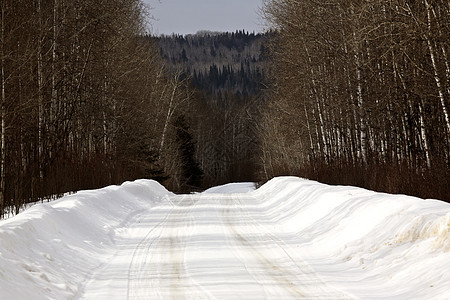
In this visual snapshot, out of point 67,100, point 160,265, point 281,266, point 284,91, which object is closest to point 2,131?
point 160,265

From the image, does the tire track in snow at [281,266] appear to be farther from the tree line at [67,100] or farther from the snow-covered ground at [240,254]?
the tree line at [67,100]

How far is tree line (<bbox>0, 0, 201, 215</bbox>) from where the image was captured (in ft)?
45.1

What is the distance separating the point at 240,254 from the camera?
908 cm

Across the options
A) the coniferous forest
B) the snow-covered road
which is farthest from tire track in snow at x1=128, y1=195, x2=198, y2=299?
the coniferous forest

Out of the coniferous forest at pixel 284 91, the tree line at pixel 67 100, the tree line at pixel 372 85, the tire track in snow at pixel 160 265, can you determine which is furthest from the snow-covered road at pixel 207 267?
the tree line at pixel 372 85

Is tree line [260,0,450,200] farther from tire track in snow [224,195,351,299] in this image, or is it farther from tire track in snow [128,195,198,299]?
tire track in snow [128,195,198,299]

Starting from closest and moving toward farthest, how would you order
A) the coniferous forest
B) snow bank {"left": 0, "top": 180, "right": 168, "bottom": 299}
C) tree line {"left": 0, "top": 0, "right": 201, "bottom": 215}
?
snow bank {"left": 0, "top": 180, "right": 168, "bottom": 299}
the coniferous forest
tree line {"left": 0, "top": 0, "right": 201, "bottom": 215}

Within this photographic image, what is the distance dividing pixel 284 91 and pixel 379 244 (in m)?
24.3

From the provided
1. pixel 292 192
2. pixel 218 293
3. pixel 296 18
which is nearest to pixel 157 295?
pixel 218 293

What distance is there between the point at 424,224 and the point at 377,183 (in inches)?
341

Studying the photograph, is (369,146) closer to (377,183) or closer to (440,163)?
(377,183)

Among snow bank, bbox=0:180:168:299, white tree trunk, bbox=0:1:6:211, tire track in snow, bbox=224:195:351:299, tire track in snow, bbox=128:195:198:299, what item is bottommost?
tire track in snow, bbox=224:195:351:299

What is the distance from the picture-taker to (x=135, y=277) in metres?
7.49

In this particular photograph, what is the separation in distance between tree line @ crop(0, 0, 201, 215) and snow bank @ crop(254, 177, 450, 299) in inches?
269
